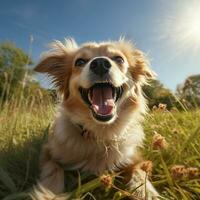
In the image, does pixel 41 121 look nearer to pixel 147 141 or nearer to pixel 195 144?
pixel 147 141

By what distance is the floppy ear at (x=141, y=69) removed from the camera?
5.20 m

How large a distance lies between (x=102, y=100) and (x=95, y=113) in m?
0.20

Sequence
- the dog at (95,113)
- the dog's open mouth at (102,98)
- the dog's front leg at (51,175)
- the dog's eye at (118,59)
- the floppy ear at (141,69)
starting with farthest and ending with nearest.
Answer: the floppy ear at (141,69)
the dog's eye at (118,59)
the dog's open mouth at (102,98)
the dog at (95,113)
the dog's front leg at (51,175)

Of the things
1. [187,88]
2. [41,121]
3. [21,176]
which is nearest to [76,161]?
[21,176]

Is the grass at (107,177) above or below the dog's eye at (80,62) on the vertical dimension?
below

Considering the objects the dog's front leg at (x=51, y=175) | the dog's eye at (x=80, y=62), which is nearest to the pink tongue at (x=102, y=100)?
the dog's eye at (x=80, y=62)

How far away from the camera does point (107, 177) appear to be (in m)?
2.28

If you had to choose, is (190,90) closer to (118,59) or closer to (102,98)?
(118,59)

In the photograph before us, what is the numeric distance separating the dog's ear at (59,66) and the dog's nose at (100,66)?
74 centimetres

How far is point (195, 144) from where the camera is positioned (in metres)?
4.05

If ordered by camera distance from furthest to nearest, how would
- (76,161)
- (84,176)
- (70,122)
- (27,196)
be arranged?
(70,122) < (76,161) < (84,176) < (27,196)

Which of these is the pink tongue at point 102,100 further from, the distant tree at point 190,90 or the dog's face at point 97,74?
the distant tree at point 190,90

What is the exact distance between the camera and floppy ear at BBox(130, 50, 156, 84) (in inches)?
205

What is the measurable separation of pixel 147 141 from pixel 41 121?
7.51ft
